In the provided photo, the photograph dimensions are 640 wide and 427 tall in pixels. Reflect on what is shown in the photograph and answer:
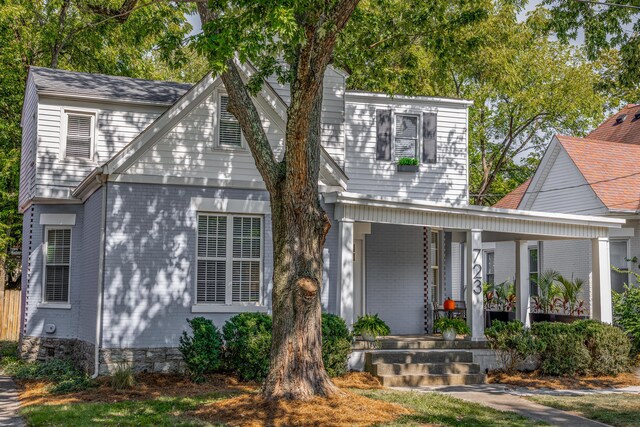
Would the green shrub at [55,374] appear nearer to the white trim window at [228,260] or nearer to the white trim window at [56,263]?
the white trim window at [56,263]

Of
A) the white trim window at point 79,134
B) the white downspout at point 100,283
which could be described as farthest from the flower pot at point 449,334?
the white trim window at point 79,134

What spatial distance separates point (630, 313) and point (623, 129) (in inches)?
443

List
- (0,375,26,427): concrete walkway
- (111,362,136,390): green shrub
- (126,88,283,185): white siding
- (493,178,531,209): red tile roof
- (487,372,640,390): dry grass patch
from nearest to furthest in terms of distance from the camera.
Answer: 1. (0,375,26,427): concrete walkway
2. (111,362,136,390): green shrub
3. (487,372,640,390): dry grass patch
4. (126,88,283,185): white siding
5. (493,178,531,209): red tile roof

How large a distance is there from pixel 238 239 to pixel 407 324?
18.4 feet

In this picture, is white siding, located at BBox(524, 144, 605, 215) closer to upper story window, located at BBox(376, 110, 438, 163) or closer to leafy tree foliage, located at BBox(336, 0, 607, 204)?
leafy tree foliage, located at BBox(336, 0, 607, 204)

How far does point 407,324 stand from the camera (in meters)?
17.9

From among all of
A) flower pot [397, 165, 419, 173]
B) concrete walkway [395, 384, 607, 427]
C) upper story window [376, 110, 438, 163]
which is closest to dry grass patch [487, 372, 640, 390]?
concrete walkway [395, 384, 607, 427]

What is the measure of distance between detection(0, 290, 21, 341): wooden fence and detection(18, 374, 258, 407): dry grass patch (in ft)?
34.4

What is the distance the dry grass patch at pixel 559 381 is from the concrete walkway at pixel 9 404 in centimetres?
869

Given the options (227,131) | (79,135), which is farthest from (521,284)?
(79,135)

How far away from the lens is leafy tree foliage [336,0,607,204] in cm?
1545

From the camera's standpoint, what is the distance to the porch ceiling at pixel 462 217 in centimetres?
1462

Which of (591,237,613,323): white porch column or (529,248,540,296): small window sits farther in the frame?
(529,248,540,296): small window

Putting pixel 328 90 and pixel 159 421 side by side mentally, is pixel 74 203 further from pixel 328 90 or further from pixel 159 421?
pixel 159 421
